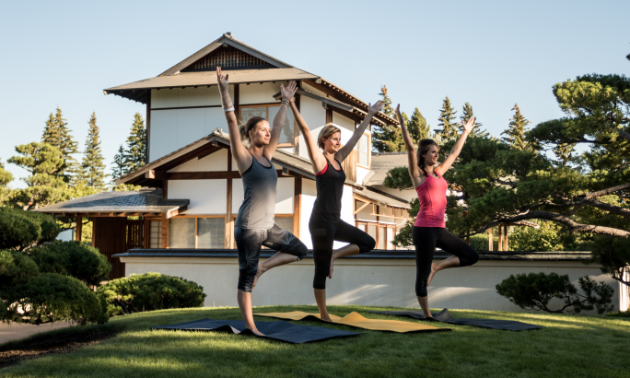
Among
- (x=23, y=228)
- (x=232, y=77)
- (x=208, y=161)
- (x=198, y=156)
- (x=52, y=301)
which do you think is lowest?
(x=52, y=301)

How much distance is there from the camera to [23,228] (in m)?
6.09

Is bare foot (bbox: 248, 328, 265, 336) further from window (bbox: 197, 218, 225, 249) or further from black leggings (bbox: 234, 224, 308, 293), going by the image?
window (bbox: 197, 218, 225, 249)

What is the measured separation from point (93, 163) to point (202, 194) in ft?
165

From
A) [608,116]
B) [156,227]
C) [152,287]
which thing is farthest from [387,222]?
[152,287]

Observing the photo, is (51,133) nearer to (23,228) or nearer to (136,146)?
(136,146)

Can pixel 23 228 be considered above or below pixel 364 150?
below

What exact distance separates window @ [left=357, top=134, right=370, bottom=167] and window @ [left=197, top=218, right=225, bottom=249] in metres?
7.10

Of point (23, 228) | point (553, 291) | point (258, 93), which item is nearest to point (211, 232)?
point (258, 93)

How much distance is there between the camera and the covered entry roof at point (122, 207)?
61.1 feet

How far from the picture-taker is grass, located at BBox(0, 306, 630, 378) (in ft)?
12.2

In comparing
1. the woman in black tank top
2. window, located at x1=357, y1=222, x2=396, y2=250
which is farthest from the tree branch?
window, located at x1=357, y1=222, x2=396, y2=250

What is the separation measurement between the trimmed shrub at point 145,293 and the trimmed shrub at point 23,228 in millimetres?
3065

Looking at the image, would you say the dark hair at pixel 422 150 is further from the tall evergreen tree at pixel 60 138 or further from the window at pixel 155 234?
the tall evergreen tree at pixel 60 138

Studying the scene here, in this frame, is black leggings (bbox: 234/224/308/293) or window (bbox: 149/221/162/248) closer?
black leggings (bbox: 234/224/308/293)
